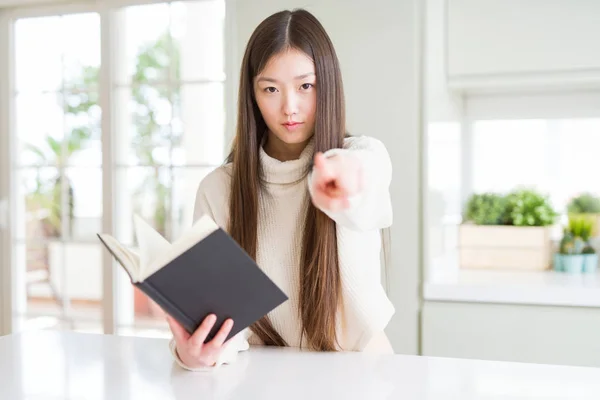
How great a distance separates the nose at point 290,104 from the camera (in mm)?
1302

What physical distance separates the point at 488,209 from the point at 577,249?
377 mm

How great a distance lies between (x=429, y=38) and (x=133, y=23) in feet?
5.23

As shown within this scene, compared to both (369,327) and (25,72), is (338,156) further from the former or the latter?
(25,72)

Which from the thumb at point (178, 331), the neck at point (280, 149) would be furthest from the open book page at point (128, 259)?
the neck at point (280, 149)

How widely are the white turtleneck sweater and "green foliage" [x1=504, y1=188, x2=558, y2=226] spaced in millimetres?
1438

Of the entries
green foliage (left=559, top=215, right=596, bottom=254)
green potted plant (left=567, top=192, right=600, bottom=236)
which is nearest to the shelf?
green foliage (left=559, top=215, right=596, bottom=254)

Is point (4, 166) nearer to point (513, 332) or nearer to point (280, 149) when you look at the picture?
point (280, 149)

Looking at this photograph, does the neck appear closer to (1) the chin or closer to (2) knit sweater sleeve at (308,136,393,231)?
(1) the chin

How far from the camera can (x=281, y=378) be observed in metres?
1.11

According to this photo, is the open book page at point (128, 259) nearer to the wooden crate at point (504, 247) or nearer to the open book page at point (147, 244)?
the open book page at point (147, 244)

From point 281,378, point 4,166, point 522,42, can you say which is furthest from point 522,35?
point 4,166

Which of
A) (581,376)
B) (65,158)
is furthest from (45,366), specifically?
(65,158)

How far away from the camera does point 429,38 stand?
92.3 inches

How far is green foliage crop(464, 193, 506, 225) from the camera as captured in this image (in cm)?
275
